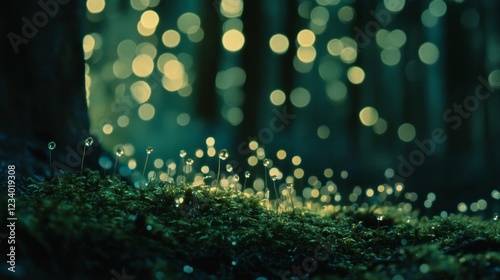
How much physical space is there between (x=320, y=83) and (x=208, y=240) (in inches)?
806

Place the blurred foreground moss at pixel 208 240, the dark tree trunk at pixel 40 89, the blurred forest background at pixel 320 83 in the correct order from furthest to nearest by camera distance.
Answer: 1. the blurred forest background at pixel 320 83
2. the dark tree trunk at pixel 40 89
3. the blurred foreground moss at pixel 208 240

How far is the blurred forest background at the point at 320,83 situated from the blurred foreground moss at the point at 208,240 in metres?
13.0

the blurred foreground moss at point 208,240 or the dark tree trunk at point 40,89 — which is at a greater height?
the dark tree trunk at point 40,89

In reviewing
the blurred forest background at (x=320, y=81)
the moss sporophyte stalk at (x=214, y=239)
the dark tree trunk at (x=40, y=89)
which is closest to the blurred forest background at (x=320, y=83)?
the blurred forest background at (x=320, y=81)

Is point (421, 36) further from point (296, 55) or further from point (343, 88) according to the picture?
point (296, 55)

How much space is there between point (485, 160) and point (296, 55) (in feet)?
33.7

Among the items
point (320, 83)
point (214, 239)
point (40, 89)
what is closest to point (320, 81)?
point (320, 83)

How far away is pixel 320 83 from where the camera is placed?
2306 centimetres

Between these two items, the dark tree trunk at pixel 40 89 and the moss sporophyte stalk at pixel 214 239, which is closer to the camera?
the moss sporophyte stalk at pixel 214 239

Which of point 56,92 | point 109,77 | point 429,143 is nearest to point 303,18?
point 429,143

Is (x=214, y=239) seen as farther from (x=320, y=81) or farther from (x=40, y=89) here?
(x=320, y=81)

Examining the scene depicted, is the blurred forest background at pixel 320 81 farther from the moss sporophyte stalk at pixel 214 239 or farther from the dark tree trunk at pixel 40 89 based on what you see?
the moss sporophyte stalk at pixel 214 239

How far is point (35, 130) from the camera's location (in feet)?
17.4

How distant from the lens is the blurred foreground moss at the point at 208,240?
9.07 ft
